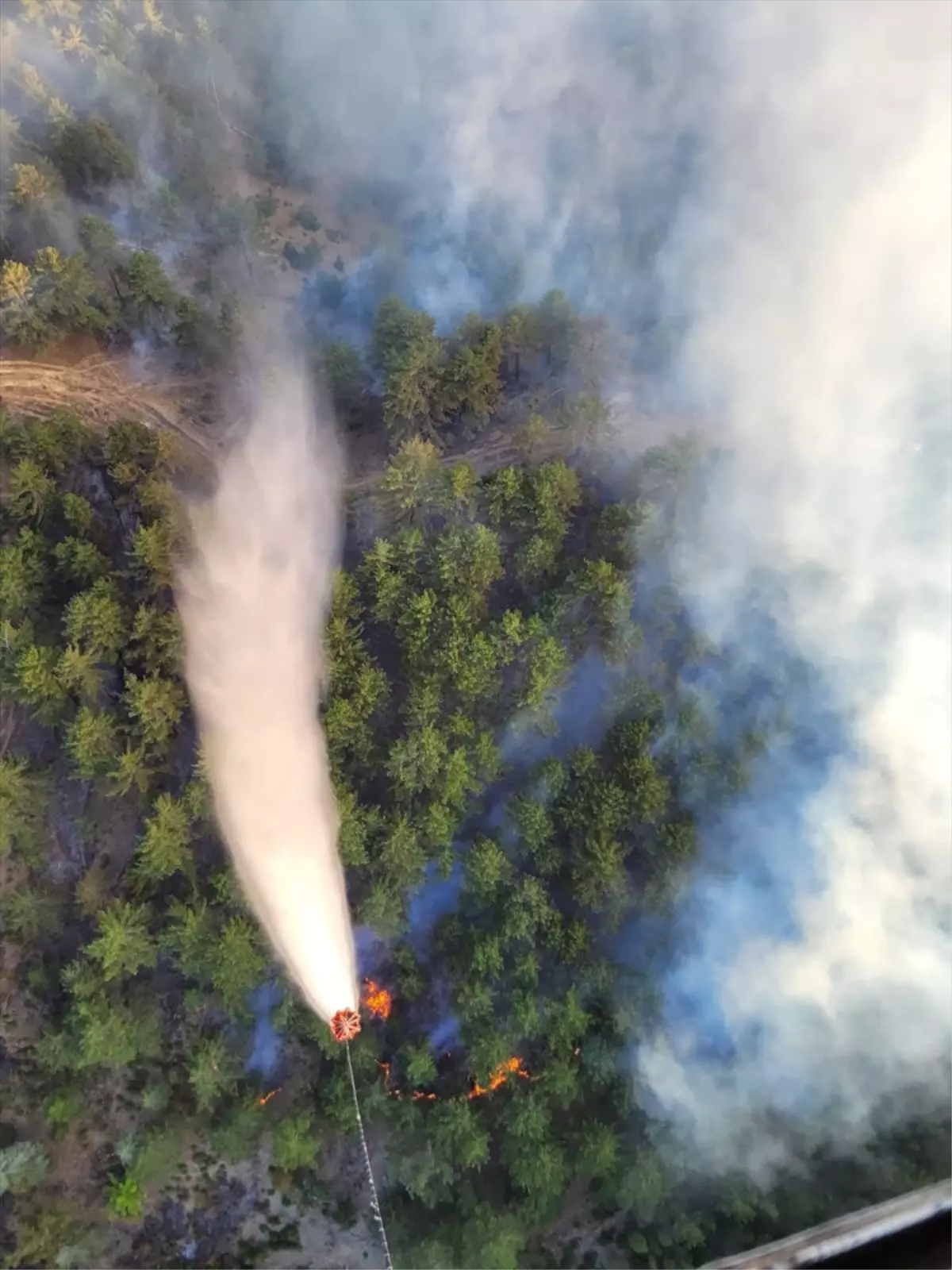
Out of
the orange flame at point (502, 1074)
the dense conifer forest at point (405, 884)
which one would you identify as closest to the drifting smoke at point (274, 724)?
the dense conifer forest at point (405, 884)

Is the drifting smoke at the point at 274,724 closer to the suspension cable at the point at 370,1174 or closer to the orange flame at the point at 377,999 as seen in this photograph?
the orange flame at the point at 377,999

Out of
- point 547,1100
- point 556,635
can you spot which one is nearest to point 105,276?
point 556,635

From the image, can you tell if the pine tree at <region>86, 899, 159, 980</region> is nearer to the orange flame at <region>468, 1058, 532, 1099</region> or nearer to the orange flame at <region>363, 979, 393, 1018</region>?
the orange flame at <region>363, 979, 393, 1018</region>

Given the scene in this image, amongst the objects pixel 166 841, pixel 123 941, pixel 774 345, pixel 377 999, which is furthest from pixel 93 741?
pixel 774 345

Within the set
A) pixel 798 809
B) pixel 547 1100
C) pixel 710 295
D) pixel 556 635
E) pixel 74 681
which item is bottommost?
pixel 547 1100

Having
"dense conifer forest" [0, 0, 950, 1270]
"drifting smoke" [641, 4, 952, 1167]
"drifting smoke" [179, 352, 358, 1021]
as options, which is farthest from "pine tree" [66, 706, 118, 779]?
"drifting smoke" [641, 4, 952, 1167]

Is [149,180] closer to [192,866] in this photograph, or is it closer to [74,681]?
[74,681]

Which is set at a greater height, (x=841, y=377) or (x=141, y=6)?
(x=141, y=6)
